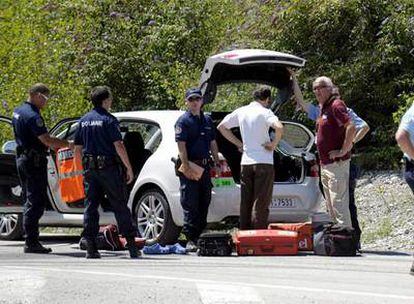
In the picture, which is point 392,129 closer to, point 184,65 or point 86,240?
point 184,65

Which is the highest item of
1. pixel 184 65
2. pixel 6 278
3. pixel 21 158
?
pixel 184 65

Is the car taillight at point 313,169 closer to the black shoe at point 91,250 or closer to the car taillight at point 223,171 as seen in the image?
the car taillight at point 223,171

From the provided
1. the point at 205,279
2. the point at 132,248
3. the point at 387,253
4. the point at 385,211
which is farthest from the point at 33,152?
the point at 385,211

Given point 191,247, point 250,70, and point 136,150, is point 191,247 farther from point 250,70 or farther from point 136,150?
point 250,70

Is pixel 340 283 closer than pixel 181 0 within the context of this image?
Yes

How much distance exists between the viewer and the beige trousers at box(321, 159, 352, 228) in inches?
490

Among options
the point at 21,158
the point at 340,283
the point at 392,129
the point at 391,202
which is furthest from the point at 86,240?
the point at 392,129

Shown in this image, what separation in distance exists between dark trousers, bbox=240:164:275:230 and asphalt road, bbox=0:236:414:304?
0.68 metres

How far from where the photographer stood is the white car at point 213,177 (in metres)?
13.2

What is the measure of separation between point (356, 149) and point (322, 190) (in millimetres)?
4407

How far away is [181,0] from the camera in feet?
73.2

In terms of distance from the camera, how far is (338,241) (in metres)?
12.2

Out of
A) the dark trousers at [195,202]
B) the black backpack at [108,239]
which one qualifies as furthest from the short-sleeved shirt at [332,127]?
the black backpack at [108,239]

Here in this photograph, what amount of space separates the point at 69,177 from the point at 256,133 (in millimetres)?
2661
